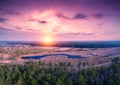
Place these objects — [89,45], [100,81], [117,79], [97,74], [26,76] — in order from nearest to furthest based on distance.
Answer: [117,79] < [100,81] < [26,76] < [97,74] < [89,45]

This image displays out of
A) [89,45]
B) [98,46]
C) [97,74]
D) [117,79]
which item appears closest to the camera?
[117,79]

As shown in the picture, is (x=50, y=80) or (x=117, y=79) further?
(x=50, y=80)

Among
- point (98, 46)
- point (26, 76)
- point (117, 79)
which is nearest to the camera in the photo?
point (117, 79)

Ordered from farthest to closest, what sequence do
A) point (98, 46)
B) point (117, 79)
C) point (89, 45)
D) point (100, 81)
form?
1. point (89, 45)
2. point (98, 46)
3. point (100, 81)
4. point (117, 79)

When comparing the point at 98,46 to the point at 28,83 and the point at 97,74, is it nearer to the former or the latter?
the point at 97,74

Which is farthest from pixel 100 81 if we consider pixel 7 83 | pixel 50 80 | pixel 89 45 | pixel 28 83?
pixel 89 45

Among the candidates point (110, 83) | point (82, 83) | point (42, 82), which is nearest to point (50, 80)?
point (42, 82)

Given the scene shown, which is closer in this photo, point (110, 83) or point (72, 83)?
point (110, 83)

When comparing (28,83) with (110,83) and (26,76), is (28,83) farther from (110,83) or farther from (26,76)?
(110,83)
